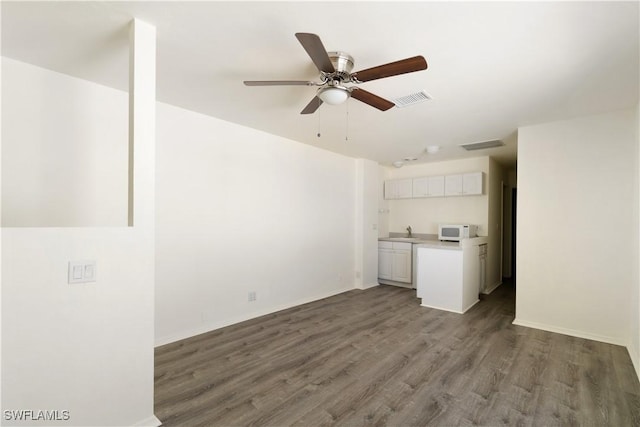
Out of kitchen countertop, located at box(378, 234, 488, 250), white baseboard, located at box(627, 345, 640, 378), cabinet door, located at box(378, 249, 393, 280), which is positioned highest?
kitchen countertop, located at box(378, 234, 488, 250)

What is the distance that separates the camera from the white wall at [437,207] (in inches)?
211

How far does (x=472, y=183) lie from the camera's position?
17.0 ft

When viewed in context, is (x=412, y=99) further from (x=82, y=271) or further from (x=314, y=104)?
(x=82, y=271)

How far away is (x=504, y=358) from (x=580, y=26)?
2.74 metres

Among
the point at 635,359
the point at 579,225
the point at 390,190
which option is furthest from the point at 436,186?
the point at 635,359

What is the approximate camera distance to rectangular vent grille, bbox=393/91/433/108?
8.91ft

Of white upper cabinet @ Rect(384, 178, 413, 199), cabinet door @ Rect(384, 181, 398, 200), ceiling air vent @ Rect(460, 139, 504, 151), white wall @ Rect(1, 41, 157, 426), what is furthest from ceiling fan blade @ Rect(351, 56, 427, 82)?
cabinet door @ Rect(384, 181, 398, 200)

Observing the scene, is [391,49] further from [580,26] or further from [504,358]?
[504,358]

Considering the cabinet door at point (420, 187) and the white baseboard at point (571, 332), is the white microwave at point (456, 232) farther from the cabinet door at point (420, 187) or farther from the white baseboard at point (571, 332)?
the white baseboard at point (571, 332)

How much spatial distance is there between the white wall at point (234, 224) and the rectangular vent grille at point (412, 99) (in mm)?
1917

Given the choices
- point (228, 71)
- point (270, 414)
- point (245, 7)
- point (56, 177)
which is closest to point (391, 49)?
point (245, 7)

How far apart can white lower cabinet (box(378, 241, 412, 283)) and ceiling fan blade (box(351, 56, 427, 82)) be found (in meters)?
4.15

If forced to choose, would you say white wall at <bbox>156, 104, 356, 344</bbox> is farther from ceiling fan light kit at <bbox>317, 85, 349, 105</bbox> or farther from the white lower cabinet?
ceiling fan light kit at <bbox>317, 85, 349, 105</bbox>

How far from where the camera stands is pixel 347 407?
2.03 m
